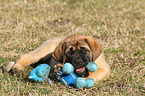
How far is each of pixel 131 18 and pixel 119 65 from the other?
278 cm

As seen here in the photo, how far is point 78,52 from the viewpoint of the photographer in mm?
4129

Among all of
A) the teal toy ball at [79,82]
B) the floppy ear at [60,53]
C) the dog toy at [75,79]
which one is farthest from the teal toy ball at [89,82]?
the floppy ear at [60,53]

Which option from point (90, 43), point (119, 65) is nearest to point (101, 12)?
point (119, 65)

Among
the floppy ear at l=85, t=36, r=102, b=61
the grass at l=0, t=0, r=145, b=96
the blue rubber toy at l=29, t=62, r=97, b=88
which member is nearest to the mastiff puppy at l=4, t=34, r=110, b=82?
the floppy ear at l=85, t=36, r=102, b=61

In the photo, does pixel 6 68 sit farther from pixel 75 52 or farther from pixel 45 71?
pixel 75 52

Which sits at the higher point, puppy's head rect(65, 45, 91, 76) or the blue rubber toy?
puppy's head rect(65, 45, 91, 76)

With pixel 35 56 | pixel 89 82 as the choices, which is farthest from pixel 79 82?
pixel 35 56

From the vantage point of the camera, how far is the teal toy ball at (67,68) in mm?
3824

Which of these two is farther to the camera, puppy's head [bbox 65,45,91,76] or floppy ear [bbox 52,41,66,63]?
floppy ear [bbox 52,41,66,63]

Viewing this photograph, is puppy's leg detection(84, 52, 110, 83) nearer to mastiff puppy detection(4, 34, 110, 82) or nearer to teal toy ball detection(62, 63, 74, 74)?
mastiff puppy detection(4, 34, 110, 82)

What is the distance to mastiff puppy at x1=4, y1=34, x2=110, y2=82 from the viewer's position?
408cm

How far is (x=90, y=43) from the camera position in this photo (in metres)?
4.30

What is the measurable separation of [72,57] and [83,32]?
2339mm

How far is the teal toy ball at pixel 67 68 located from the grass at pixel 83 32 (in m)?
0.31
